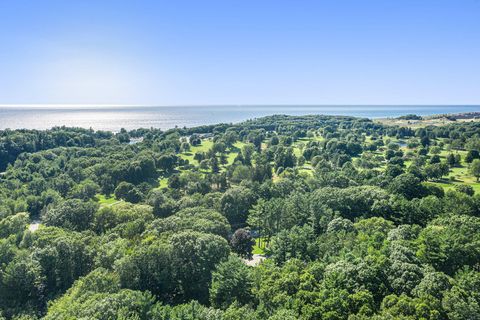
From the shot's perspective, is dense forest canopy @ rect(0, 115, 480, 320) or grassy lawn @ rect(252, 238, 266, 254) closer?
dense forest canopy @ rect(0, 115, 480, 320)

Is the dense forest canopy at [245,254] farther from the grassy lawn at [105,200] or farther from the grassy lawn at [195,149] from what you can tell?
the grassy lawn at [195,149]

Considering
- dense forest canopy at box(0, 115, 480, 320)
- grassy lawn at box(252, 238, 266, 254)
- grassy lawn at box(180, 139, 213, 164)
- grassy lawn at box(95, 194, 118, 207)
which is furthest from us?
grassy lawn at box(180, 139, 213, 164)

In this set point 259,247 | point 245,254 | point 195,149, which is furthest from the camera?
point 195,149

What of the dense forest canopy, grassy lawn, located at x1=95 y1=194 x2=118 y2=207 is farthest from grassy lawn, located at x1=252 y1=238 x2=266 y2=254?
grassy lawn, located at x1=95 y1=194 x2=118 y2=207

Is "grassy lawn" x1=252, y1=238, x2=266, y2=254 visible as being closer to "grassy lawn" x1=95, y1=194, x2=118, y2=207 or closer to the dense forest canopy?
the dense forest canopy

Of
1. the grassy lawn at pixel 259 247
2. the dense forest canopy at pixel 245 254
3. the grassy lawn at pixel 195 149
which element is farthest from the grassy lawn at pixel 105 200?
the grassy lawn at pixel 195 149

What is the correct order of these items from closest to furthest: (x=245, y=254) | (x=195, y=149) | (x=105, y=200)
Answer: (x=245, y=254) → (x=105, y=200) → (x=195, y=149)

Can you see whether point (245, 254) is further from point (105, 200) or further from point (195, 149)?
point (195, 149)

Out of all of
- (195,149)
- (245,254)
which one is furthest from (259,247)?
(195,149)

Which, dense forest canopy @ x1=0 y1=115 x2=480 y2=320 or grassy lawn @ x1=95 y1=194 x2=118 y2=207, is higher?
dense forest canopy @ x1=0 y1=115 x2=480 y2=320

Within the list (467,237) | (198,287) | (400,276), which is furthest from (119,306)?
(467,237)

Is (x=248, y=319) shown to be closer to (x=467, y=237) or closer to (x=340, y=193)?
(x=467, y=237)

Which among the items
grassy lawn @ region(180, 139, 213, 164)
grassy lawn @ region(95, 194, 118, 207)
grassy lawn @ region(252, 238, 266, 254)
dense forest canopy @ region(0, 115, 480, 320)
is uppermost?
grassy lawn @ region(180, 139, 213, 164)
